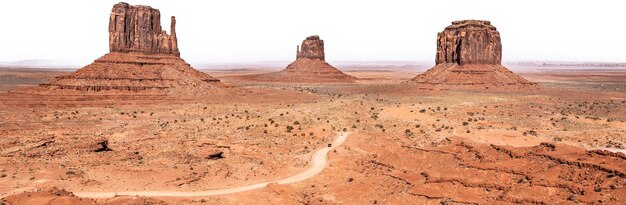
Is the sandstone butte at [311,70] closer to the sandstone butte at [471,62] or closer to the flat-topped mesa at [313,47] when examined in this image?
the flat-topped mesa at [313,47]

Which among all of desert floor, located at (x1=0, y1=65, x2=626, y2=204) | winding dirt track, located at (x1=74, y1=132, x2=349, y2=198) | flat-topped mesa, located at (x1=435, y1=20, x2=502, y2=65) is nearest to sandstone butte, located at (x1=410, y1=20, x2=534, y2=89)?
flat-topped mesa, located at (x1=435, y1=20, x2=502, y2=65)

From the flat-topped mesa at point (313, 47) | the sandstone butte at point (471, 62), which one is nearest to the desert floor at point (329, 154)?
the sandstone butte at point (471, 62)

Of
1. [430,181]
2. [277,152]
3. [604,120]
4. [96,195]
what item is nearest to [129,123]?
[277,152]

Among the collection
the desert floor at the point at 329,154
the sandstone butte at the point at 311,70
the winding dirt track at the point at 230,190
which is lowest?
the winding dirt track at the point at 230,190

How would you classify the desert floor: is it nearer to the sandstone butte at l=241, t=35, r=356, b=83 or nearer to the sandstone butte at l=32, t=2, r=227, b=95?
the sandstone butte at l=32, t=2, r=227, b=95

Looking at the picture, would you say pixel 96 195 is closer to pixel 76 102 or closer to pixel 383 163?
pixel 383 163

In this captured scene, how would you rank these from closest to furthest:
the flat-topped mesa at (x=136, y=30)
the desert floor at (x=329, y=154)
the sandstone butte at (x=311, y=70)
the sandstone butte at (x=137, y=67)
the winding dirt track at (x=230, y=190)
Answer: the desert floor at (x=329, y=154) < the winding dirt track at (x=230, y=190) < the sandstone butte at (x=137, y=67) < the flat-topped mesa at (x=136, y=30) < the sandstone butte at (x=311, y=70)
